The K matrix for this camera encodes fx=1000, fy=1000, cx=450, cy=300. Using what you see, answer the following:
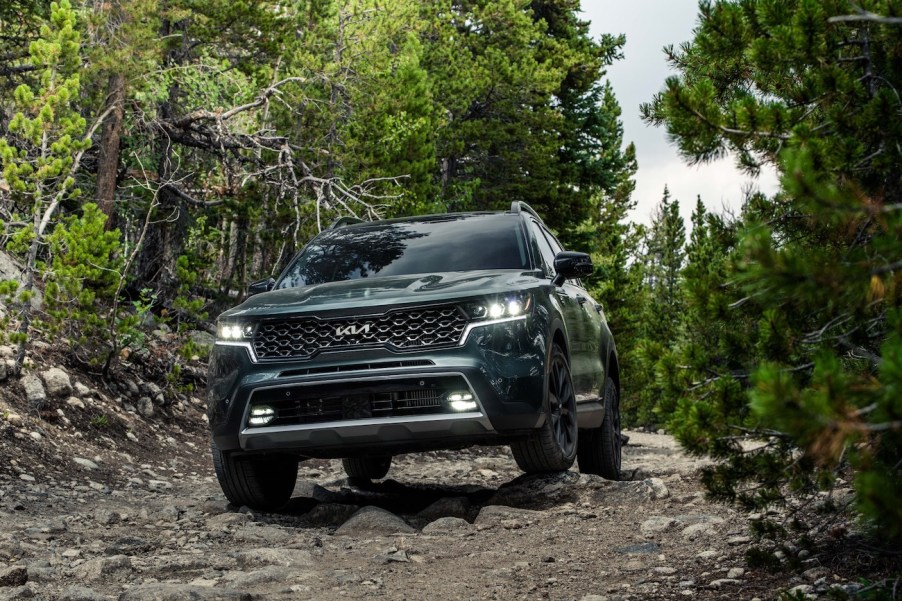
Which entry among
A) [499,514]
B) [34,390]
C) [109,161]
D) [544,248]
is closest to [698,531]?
[499,514]

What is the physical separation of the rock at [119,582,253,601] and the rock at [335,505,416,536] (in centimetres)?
181

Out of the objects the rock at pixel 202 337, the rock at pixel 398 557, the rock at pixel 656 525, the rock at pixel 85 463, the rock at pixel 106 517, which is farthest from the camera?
the rock at pixel 202 337

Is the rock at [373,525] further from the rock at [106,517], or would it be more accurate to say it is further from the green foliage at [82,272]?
the green foliage at [82,272]

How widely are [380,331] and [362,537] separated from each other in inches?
49.1

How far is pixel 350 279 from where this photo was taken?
23.5 feet

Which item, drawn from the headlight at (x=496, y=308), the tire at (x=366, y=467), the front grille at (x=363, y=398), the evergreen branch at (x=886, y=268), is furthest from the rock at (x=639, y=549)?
the tire at (x=366, y=467)

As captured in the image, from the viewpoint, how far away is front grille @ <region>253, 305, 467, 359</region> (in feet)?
19.7

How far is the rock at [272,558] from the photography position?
5098 millimetres

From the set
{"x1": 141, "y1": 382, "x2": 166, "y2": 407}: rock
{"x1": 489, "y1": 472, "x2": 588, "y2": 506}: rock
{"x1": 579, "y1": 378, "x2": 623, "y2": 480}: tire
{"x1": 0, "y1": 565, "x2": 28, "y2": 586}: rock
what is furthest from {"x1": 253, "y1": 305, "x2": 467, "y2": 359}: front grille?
{"x1": 141, "y1": 382, "x2": 166, "y2": 407}: rock

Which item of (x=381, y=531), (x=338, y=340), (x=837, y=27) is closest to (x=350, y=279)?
(x=338, y=340)

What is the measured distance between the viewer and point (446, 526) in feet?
20.5

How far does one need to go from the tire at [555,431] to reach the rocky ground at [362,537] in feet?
1.08

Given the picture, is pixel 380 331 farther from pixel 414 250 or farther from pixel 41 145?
pixel 41 145

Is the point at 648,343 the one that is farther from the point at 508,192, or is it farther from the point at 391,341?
the point at 508,192
